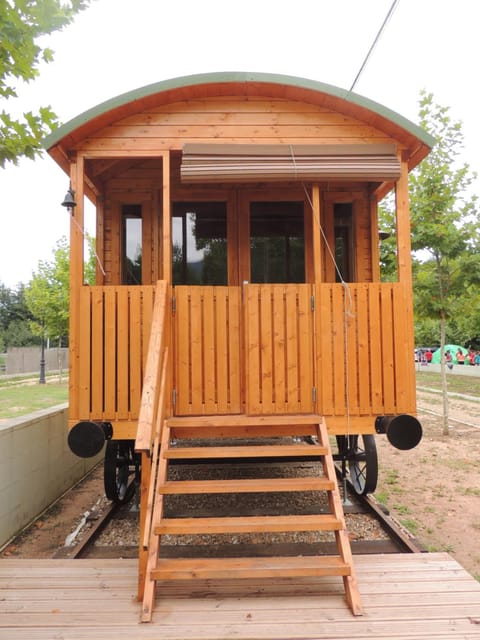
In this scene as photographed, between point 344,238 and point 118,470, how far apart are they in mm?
4182

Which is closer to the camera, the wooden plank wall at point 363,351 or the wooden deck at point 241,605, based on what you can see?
the wooden deck at point 241,605

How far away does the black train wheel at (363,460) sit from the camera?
5.17 meters

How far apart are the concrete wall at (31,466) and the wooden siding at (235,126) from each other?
10.6 ft

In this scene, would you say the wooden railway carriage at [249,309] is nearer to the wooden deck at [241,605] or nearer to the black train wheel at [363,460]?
the wooden deck at [241,605]

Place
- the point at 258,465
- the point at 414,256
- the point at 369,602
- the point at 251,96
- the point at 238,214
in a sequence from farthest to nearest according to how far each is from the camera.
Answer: the point at 414,256 → the point at 258,465 → the point at 238,214 → the point at 251,96 → the point at 369,602

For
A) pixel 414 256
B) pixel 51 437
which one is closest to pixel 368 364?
pixel 51 437

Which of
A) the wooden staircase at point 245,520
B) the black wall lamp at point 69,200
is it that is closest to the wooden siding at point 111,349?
the wooden staircase at point 245,520

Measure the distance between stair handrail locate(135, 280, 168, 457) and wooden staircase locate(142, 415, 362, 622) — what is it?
13.9 inches

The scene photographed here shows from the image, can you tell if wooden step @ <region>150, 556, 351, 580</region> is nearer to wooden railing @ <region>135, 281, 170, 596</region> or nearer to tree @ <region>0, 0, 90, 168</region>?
wooden railing @ <region>135, 281, 170, 596</region>

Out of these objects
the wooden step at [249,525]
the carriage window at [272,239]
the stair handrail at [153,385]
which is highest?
the carriage window at [272,239]

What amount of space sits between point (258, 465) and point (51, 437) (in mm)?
2947

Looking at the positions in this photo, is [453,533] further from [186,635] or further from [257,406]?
[186,635]

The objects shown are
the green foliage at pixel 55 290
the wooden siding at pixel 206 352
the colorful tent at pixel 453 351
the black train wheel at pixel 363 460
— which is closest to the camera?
the wooden siding at pixel 206 352

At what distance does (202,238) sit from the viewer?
5328 millimetres
